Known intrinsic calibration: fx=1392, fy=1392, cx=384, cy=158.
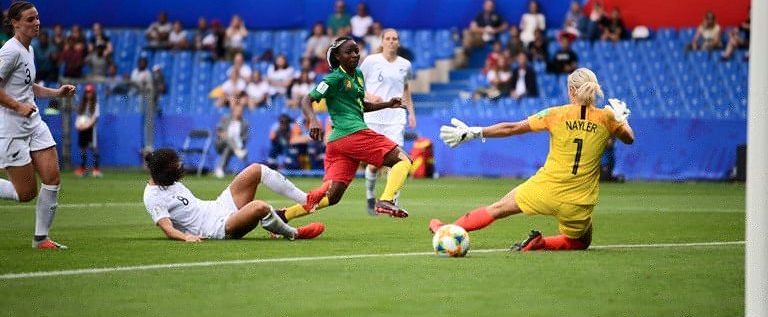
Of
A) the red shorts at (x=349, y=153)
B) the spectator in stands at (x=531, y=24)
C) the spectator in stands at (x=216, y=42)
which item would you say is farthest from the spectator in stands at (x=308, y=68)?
the red shorts at (x=349, y=153)

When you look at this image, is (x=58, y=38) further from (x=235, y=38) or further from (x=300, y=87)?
(x=300, y=87)

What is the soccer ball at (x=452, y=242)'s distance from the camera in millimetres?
11352

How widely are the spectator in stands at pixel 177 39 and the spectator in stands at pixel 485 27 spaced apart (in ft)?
25.7

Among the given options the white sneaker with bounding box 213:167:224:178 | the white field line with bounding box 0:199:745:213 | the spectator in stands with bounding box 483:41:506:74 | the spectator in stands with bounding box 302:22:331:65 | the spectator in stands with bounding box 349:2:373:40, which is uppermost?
the spectator in stands with bounding box 349:2:373:40

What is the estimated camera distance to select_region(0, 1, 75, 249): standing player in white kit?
11984 millimetres

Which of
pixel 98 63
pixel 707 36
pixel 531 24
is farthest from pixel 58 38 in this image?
pixel 707 36

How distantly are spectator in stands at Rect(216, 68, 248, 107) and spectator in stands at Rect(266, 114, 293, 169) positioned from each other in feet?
10.2

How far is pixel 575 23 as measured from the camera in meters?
34.4

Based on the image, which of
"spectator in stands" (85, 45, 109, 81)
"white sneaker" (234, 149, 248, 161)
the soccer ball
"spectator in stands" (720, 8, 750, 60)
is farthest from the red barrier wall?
the soccer ball

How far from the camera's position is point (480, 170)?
31.9m

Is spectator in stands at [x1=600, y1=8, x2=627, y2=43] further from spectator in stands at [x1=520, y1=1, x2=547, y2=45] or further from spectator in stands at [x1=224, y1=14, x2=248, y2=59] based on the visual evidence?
spectator in stands at [x1=224, y1=14, x2=248, y2=59]

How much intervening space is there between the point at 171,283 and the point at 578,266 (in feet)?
10.3

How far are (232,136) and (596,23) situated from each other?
9358 millimetres

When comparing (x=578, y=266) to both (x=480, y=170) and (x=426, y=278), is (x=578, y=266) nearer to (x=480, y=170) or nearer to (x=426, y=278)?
(x=426, y=278)
